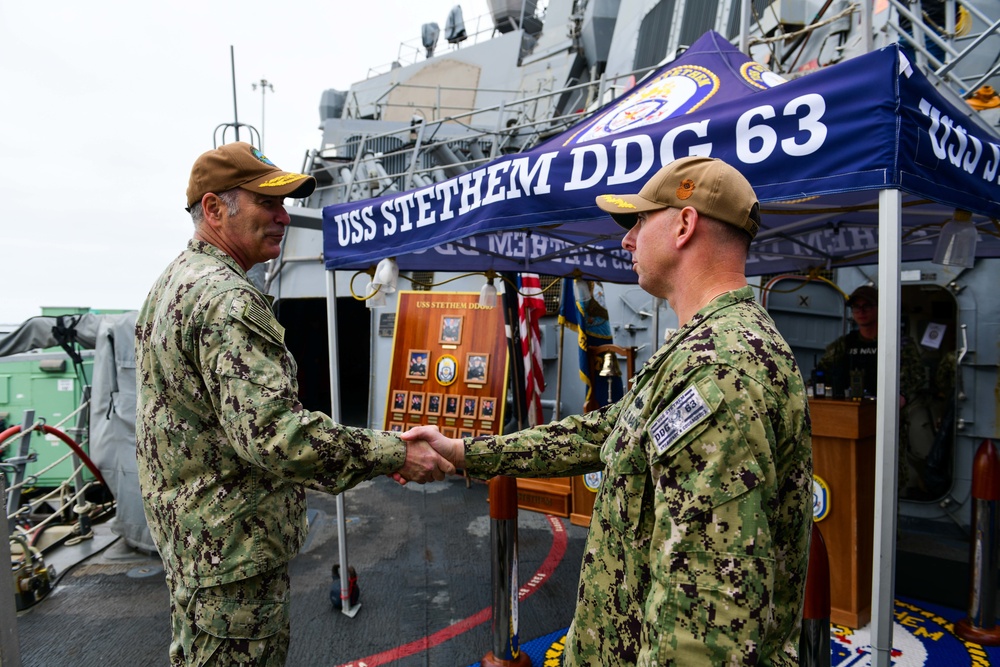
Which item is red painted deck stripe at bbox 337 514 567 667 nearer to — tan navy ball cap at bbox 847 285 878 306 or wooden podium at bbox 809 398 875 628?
wooden podium at bbox 809 398 875 628

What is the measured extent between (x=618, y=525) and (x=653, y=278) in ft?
2.08

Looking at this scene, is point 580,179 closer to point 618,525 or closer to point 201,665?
point 618,525

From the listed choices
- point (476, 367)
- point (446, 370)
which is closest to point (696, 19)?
point (476, 367)

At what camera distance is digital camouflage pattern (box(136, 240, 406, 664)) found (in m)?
1.78

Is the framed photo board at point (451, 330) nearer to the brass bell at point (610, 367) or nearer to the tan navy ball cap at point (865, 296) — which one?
the brass bell at point (610, 367)

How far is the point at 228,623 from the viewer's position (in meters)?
1.88

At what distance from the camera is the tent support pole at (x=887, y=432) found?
207cm

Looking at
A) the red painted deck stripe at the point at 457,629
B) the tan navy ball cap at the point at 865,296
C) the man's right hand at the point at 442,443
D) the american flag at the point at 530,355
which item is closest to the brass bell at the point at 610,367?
the american flag at the point at 530,355

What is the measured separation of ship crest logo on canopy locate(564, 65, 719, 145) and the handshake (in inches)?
67.3

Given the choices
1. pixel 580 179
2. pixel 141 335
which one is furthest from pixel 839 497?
pixel 141 335

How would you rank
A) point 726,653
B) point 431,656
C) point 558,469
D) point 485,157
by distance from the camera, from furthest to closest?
point 485,157
point 431,656
point 558,469
point 726,653

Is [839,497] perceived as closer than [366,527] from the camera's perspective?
Yes

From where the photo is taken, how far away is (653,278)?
152 centimetres

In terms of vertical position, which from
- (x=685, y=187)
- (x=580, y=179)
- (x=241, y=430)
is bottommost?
(x=241, y=430)
